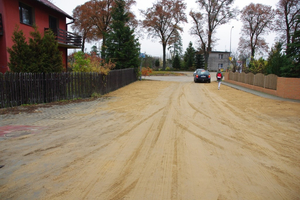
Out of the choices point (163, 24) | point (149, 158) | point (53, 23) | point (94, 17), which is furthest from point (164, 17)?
point (149, 158)

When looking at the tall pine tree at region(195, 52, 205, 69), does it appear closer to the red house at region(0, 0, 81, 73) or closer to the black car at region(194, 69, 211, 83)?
the black car at region(194, 69, 211, 83)

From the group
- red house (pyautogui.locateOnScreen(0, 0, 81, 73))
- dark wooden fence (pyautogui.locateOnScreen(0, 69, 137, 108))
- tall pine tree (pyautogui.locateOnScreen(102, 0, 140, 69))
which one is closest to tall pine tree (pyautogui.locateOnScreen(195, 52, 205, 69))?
tall pine tree (pyautogui.locateOnScreen(102, 0, 140, 69))

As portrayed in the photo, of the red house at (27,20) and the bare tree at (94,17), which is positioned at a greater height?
the bare tree at (94,17)

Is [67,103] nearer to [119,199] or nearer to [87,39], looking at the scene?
[119,199]

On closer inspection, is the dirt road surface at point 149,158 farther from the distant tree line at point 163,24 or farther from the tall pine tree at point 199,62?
the tall pine tree at point 199,62

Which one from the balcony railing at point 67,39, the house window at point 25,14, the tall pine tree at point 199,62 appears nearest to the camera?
the house window at point 25,14

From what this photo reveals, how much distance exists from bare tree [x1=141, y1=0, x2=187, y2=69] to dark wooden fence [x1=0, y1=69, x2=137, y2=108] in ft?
133

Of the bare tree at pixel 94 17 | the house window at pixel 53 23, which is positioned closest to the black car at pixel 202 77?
the house window at pixel 53 23

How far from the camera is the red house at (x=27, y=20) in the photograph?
52.7 ft

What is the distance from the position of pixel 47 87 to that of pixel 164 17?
46338 mm

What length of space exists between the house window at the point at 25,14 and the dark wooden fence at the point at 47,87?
8247 millimetres

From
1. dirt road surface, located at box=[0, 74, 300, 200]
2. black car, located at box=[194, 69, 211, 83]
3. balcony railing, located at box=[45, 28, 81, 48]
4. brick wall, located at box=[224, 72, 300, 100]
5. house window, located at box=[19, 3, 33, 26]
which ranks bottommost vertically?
dirt road surface, located at box=[0, 74, 300, 200]

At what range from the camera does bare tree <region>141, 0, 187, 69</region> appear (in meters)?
52.2

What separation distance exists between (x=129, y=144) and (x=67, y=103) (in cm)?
756
